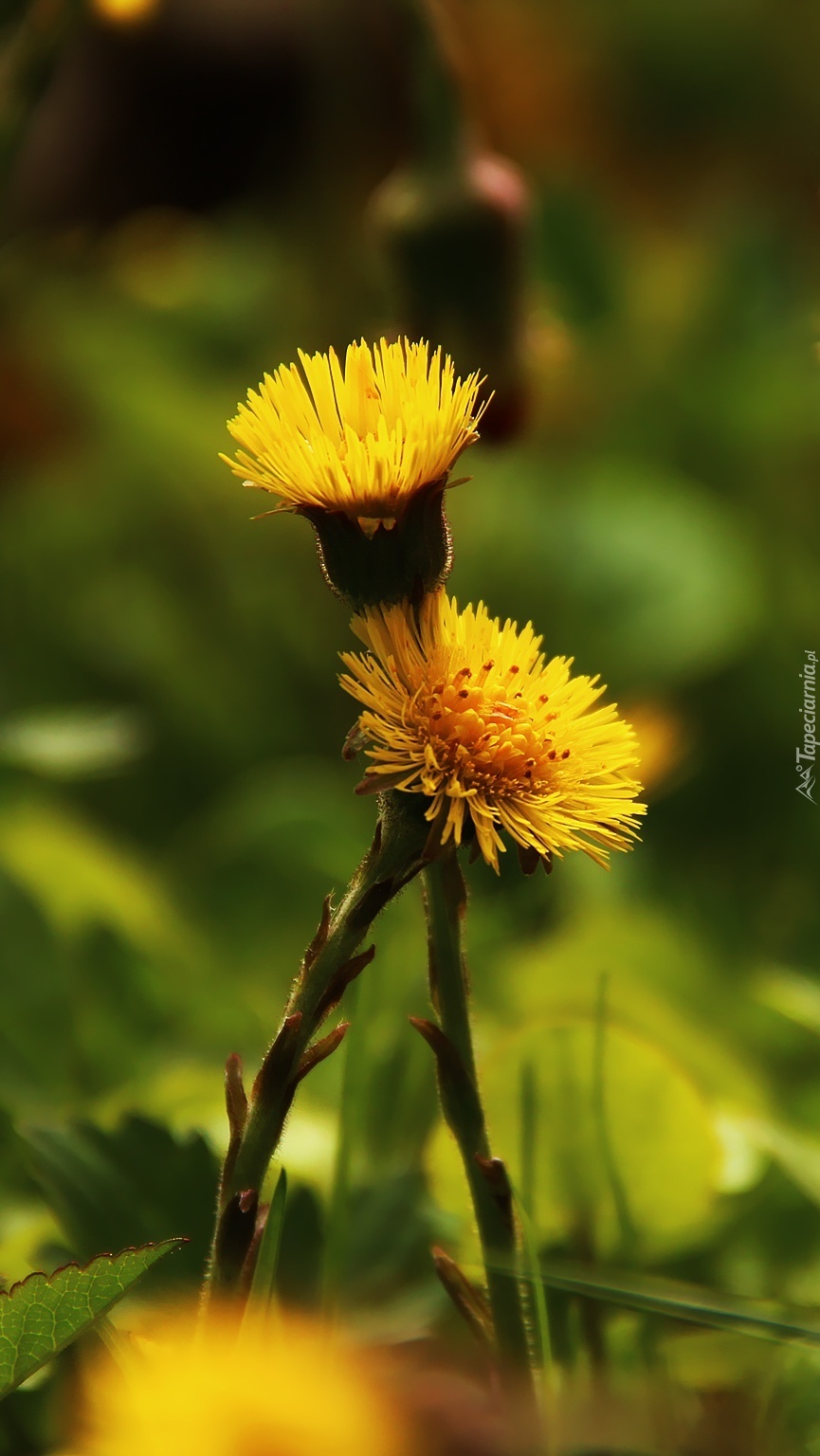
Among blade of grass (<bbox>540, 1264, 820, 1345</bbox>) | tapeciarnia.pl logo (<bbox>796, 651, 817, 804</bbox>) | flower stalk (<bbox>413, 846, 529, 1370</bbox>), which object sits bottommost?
blade of grass (<bbox>540, 1264, 820, 1345</bbox>)

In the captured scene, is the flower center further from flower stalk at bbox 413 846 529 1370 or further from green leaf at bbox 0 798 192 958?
green leaf at bbox 0 798 192 958

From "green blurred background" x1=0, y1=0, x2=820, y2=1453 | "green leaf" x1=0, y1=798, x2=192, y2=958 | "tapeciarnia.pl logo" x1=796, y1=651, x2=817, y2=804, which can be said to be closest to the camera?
"green blurred background" x1=0, y1=0, x2=820, y2=1453

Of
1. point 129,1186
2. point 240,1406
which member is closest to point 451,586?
point 129,1186

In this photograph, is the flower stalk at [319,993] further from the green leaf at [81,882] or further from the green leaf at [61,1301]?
the green leaf at [81,882]

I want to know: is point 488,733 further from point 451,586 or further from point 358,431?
point 451,586

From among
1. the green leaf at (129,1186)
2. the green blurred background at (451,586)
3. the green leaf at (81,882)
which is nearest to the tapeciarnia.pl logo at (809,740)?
the green blurred background at (451,586)

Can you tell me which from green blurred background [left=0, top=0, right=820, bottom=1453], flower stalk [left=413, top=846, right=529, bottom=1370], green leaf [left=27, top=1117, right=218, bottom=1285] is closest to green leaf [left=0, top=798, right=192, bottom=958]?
green blurred background [left=0, top=0, right=820, bottom=1453]

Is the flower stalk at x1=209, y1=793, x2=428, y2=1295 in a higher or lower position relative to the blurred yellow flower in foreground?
higher
